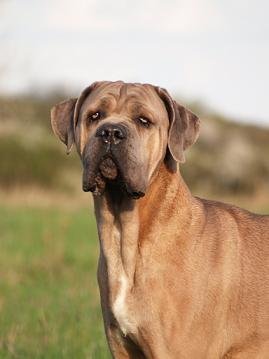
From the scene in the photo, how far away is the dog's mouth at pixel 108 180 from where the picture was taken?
5.93 m

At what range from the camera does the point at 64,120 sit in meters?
6.56

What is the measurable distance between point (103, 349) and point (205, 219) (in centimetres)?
264

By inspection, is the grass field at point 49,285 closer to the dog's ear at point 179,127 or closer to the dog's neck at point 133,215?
the dog's neck at point 133,215

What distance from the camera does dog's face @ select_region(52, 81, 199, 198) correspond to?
19.4 feet

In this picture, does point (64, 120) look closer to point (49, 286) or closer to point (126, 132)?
point (126, 132)

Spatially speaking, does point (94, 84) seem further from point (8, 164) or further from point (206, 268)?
point (8, 164)

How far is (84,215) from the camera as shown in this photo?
77.2 ft

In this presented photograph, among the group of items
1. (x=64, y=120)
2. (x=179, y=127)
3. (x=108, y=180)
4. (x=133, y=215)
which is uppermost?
(x=179, y=127)

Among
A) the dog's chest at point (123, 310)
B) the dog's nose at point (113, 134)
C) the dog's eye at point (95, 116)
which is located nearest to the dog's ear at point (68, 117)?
the dog's eye at point (95, 116)

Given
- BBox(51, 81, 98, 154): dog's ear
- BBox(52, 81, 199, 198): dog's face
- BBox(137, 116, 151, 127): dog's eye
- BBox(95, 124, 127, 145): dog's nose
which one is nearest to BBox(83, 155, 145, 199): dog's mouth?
BBox(52, 81, 199, 198): dog's face

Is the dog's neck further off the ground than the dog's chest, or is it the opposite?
the dog's neck

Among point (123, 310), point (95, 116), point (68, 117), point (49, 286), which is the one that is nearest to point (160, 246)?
point (123, 310)

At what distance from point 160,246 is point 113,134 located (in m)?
0.83

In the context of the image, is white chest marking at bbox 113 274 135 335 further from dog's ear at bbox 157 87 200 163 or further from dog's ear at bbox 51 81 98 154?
dog's ear at bbox 51 81 98 154
